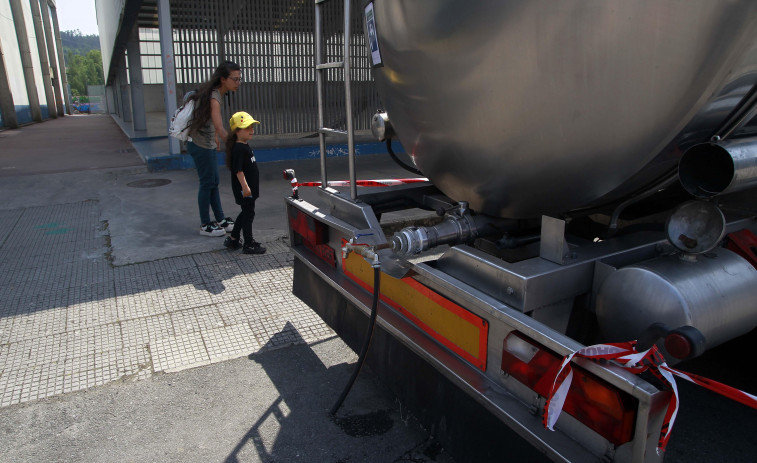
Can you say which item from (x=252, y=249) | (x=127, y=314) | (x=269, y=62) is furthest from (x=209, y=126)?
(x=269, y=62)

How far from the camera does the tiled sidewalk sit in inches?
119

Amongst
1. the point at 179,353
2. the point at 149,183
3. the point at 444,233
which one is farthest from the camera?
the point at 149,183

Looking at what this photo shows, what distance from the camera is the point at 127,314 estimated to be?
364cm

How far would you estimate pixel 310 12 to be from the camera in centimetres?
956

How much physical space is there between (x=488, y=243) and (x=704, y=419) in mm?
1339

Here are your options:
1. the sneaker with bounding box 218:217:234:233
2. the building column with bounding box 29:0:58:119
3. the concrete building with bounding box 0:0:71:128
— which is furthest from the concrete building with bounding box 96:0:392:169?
the building column with bounding box 29:0:58:119

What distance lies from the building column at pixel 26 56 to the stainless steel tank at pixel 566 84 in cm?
2982

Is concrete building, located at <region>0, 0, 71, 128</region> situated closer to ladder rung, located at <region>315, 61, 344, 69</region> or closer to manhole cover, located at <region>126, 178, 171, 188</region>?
manhole cover, located at <region>126, 178, 171, 188</region>

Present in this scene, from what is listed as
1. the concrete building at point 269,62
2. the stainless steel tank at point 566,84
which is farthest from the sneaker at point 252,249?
the concrete building at point 269,62

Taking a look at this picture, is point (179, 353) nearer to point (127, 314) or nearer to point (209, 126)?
point (127, 314)

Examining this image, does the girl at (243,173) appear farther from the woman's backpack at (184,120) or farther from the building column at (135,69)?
the building column at (135,69)

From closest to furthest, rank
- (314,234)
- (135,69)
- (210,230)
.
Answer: (314,234) → (210,230) → (135,69)

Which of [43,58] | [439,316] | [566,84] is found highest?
[43,58]

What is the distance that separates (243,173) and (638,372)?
3.90 m
